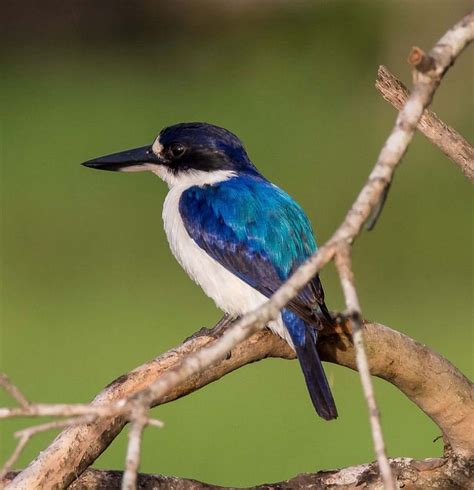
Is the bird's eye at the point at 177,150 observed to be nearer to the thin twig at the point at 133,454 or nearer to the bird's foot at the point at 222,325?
the bird's foot at the point at 222,325

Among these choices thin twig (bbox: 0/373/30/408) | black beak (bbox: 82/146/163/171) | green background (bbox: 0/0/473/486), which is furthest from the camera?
green background (bbox: 0/0/473/486)

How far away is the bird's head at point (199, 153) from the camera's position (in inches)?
146

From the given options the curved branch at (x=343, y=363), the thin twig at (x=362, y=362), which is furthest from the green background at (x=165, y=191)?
the thin twig at (x=362, y=362)

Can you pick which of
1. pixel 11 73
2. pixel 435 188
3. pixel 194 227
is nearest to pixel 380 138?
pixel 435 188

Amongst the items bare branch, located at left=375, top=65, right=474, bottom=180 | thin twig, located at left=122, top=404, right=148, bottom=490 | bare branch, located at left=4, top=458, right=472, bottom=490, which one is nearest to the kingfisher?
bare branch, located at left=4, top=458, right=472, bottom=490

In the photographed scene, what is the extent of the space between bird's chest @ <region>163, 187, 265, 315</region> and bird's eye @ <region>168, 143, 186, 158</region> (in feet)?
0.37

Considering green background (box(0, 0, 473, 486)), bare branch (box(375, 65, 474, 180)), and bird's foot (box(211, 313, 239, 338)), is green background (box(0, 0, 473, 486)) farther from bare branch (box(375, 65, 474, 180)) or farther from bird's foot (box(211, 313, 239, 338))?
bare branch (box(375, 65, 474, 180))

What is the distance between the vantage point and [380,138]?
1005 centimetres

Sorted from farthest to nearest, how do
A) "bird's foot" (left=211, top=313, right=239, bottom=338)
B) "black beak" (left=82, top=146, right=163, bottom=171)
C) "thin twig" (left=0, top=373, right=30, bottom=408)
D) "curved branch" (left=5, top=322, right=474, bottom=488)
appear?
"black beak" (left=82, top=146, right=163, bottom=171), "bird's foot" (left=211, top=313, right=239, bottom=338), "curved branch" (left=5, top=322, right=474, bottom=488), "thin twig" (left=0, top=373, right=30, bottom=408)

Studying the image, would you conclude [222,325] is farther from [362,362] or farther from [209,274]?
[362,362]

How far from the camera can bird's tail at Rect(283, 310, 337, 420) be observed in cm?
317

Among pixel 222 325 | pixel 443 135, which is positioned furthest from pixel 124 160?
pixel 443 135

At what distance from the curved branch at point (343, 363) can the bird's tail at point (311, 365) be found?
0.08 meters

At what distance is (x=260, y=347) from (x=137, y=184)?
6.27 meters
